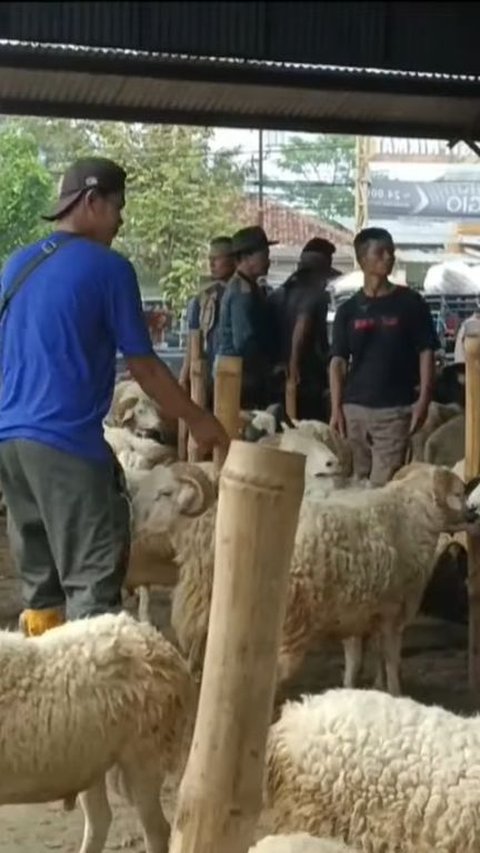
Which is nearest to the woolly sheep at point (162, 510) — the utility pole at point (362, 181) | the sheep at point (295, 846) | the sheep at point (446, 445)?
the sheep at point (446, 445)

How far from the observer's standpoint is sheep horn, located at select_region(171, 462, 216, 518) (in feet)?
21.7

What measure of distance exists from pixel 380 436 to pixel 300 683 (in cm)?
208

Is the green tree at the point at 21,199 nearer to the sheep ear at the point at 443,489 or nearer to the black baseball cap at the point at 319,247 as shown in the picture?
the black baseball cap at the point at 319,247

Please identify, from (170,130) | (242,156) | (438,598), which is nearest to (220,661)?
(438,598)

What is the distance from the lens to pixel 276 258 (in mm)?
36656

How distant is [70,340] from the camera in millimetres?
4887

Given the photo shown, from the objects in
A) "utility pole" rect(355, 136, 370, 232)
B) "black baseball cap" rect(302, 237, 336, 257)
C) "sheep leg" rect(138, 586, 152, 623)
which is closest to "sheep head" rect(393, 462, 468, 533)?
"sheep leg" rect(138, 586, 152, 623)

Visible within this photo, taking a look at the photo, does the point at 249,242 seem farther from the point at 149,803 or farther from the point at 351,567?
the point at 149,803

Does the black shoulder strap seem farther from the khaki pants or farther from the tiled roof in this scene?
the tiled roof

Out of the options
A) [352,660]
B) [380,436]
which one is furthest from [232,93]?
[352,660]

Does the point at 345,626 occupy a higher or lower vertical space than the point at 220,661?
lower

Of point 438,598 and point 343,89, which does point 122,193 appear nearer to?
point 438,598

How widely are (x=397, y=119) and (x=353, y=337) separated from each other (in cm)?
748

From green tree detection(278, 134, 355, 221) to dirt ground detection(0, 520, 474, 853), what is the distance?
39.6 metres
